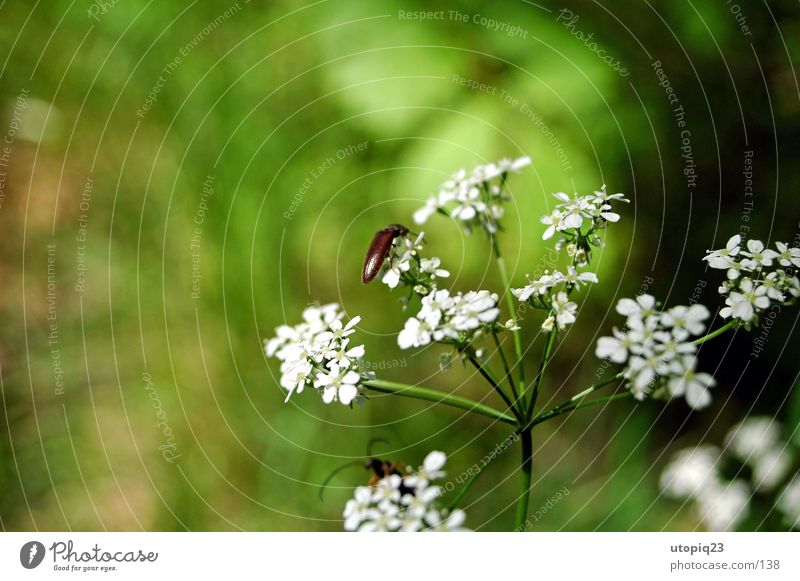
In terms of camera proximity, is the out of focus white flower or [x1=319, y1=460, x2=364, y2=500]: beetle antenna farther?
[x1=319, y1=460, x2=364, y2=500]: beetle antenna

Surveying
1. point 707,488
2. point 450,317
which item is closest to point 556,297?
point 450,317

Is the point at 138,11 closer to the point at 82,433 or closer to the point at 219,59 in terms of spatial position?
the point at 219,59

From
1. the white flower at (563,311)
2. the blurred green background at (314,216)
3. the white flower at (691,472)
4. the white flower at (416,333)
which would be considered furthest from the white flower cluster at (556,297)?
the white flower at (691,472)

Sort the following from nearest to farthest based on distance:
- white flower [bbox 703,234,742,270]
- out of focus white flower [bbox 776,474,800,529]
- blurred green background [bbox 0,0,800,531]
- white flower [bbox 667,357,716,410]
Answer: white flower [bbox 667,357,716,410] → white flower [bbox 703,234,742,270] → out of focus white flower [bbox 776,474,800,529] → blurred green background [bbox 0,0,800,531]

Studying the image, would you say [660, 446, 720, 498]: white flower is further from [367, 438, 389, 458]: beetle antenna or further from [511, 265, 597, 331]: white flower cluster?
[511, 265, 597, 331]: white flower cluster

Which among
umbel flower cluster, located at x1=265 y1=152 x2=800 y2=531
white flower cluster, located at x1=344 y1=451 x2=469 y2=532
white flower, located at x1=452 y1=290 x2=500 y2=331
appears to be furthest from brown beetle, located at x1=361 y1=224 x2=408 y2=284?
white flower cluster, located at x1=344 y1=451 x2=469 y2=532
